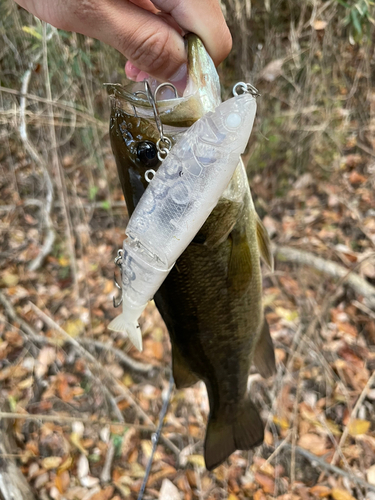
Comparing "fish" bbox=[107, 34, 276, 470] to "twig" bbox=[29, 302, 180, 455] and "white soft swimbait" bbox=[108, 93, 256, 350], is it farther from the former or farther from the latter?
"twig" bbox=[29, 302, 180, 455]

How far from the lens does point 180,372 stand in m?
1.42

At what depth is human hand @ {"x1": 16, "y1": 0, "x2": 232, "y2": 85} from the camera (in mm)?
918

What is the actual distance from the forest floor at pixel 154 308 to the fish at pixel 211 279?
0.94 m

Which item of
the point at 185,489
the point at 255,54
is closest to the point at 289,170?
the point at 255,54

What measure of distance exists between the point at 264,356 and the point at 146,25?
4.60ft

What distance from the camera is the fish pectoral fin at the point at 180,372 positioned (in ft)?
4.58

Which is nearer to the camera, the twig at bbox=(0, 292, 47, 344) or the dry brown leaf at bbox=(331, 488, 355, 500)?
the dry brown leaf at bbox=(331, 488, 355, 500)

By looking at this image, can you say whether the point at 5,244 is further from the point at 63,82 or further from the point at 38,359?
the point at 63,82

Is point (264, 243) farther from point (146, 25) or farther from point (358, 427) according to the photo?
point (358, 427)

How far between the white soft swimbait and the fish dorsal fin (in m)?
0.38

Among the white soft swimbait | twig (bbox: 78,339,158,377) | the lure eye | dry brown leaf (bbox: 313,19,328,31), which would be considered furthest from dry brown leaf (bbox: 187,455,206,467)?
dry brown leaf (bbox: 313,19,328,31)

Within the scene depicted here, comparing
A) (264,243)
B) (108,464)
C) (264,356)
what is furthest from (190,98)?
(108,464)

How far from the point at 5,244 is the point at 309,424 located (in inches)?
132

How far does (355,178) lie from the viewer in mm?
3328
